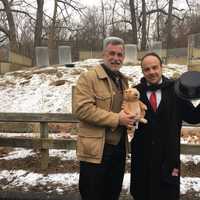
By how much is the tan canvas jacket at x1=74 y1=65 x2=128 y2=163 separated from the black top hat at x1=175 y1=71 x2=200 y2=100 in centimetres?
58

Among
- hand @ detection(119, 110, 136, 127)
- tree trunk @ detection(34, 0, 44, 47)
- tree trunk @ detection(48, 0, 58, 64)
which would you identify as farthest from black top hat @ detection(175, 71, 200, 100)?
tree trunk @ detection(34, 0, 44, 47)

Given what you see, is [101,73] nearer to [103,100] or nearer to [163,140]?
[103,100]

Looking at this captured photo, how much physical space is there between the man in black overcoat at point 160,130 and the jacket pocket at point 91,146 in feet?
1.25

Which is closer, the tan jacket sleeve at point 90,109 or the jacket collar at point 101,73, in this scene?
the tan jacket sleeve at point 90,109

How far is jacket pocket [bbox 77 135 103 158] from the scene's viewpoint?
3.25 meters

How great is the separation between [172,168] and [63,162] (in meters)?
3.40

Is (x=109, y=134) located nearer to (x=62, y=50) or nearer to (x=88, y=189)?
(x=88, y=189)

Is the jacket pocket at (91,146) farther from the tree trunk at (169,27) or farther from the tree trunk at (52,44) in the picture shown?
the tree trunk at (169,27)

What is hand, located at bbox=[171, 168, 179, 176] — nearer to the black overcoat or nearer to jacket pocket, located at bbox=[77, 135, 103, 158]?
the black overcoat

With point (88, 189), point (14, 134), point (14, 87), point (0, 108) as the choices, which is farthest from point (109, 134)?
point (14, 87)

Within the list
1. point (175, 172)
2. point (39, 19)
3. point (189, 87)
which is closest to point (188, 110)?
point (189, 87)

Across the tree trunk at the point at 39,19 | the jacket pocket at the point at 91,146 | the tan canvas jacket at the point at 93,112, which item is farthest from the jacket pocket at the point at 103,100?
the tree trunk at the point at 39,19

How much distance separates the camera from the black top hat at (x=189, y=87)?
314cm

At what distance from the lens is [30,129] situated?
8.68m
